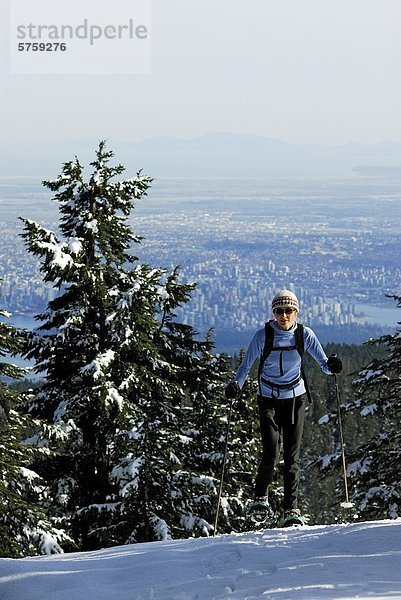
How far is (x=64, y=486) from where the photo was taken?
17438mm

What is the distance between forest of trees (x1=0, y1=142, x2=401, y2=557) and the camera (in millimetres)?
15797

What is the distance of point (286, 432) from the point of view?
380 inches

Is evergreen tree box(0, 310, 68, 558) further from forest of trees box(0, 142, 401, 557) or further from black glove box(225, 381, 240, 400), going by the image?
→ black glove box(225, 381, 240, 400)

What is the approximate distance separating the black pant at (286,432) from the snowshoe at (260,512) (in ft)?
0.62

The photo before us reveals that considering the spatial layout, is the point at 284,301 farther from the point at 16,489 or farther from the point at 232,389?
the point at 16,489

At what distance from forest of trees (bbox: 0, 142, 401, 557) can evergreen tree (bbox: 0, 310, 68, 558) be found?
0.03 m

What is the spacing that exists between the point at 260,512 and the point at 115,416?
782 cm

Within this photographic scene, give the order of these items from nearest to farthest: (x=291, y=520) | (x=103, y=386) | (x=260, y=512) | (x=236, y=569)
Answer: (x=236, y=569) < (x=291, y=520) < (x=260, y=512) < (x=103, y=386)

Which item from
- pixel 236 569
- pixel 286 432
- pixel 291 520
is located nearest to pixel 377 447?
pixel 286 432

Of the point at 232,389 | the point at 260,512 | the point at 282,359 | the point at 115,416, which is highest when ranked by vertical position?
the point at 282,359

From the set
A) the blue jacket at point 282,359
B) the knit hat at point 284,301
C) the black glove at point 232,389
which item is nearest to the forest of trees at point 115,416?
the black glove at point 232,389

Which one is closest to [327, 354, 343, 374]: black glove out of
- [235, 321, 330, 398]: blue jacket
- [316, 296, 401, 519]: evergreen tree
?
[235, 321, 330, 398]: blue jacket

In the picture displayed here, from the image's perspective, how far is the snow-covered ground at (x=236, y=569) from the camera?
6402 millimetres

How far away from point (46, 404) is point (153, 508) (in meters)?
3.33
